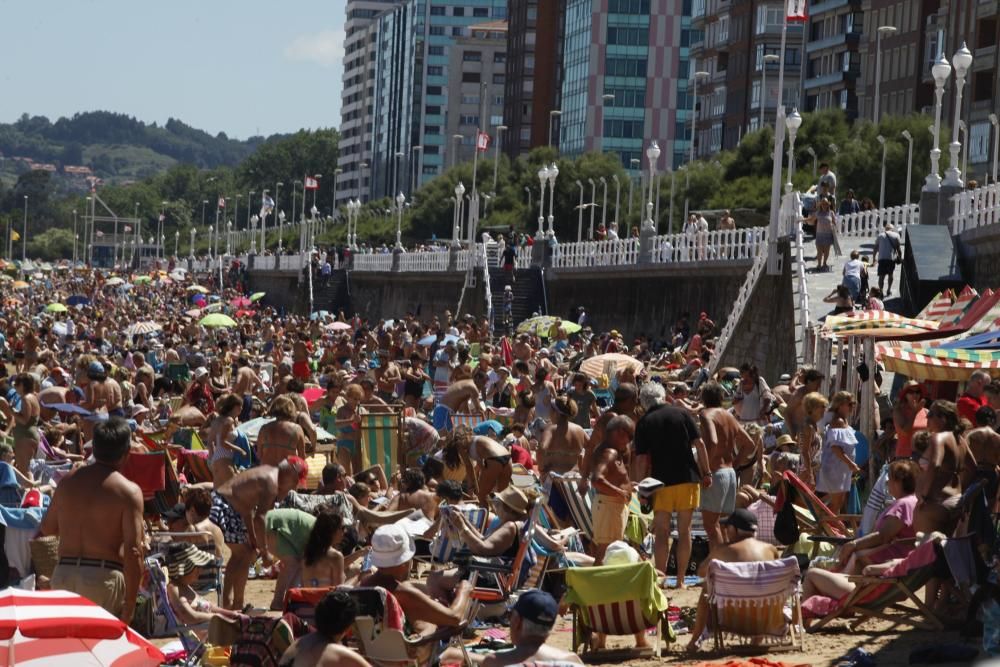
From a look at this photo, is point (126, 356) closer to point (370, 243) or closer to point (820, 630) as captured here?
point (820, 630)

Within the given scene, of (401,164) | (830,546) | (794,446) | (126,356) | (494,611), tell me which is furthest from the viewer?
(401,164)

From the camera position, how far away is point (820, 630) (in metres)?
9.90

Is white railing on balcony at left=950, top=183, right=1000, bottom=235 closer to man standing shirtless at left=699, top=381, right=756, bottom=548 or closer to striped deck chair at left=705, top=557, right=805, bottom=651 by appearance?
man standing shirtless at left=699, top=381, right=756, bottom=548

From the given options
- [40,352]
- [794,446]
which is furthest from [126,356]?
[794,446]

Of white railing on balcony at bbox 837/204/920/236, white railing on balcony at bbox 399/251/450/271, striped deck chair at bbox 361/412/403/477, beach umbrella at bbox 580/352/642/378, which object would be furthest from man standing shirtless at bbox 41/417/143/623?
white railing on balcony at bbox 399/251/450/271

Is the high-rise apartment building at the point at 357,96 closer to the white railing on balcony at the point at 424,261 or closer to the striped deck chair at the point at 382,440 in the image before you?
the white railing on balcony at the point at 424,261

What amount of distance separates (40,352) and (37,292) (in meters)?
68.9

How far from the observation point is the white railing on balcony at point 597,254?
134 feet

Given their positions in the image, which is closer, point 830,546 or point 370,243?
point 830,546

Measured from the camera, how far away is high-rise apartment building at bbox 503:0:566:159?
395ft

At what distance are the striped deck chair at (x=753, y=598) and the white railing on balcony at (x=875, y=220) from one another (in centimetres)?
1986

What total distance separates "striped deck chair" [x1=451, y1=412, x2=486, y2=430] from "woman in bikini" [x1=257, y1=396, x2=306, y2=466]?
5543mm

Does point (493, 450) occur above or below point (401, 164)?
below

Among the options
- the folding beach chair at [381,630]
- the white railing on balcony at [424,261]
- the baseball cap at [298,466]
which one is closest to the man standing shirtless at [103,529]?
the folding beach chair at [381,630]
